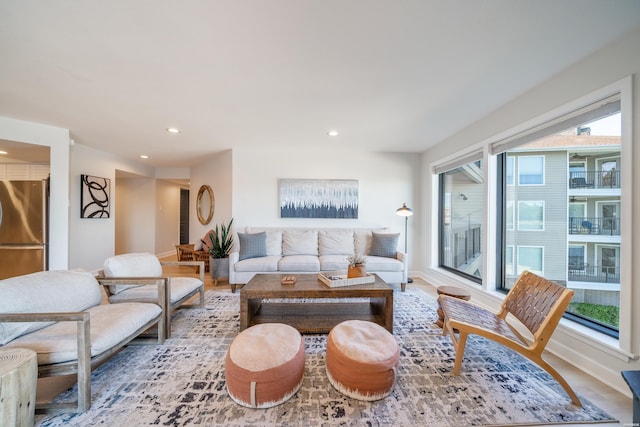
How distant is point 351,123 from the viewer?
10.3 feet

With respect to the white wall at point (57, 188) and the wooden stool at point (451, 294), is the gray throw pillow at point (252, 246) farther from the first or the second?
the wooden stool at point (451, 294)

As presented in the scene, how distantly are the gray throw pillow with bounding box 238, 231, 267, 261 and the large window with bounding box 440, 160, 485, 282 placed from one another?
10.4 feet

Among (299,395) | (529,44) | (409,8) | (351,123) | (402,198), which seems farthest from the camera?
(402,198)

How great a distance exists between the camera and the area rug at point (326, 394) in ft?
4.39

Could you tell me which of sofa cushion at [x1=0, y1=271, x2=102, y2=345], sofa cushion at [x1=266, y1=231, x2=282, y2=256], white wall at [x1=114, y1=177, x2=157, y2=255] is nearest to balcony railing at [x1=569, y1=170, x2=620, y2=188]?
sofa cushion at [x1=266, y1=231, x2=282, y2=256]

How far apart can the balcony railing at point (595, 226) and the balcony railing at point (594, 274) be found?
0.29m

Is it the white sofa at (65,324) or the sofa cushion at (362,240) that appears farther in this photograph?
the sofa cushion at (362,240)

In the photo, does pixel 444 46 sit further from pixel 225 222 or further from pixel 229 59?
pixel 225 222

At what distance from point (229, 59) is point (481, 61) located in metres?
2.00

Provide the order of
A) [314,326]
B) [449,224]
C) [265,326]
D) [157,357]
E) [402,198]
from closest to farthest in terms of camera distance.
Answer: [265,326] < [157,357] < [314,326] < [449,224] < [402,198]

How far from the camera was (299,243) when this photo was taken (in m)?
4.14

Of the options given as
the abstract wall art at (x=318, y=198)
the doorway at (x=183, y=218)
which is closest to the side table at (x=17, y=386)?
the abstract wall art at (x=318, y=198)

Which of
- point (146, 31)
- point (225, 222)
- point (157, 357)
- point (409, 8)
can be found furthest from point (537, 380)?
point (225, 222)

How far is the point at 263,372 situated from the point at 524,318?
1991mm
